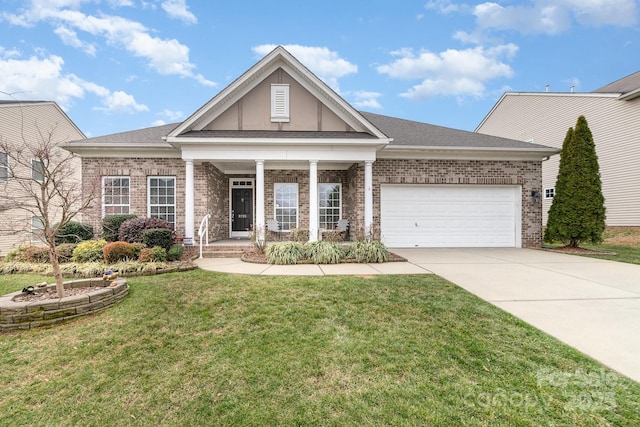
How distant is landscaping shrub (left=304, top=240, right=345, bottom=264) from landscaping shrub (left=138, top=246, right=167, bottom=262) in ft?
12.1

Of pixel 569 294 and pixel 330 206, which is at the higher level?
pixel 330 206

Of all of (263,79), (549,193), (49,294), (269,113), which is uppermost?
(263,79)

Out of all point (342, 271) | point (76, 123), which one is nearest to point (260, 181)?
point (342, 271)

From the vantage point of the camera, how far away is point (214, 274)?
20.6 feet

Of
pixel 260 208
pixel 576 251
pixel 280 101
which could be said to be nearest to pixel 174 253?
pixel 260 208

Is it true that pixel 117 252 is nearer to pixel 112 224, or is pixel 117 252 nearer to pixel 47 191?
pixel 112 224

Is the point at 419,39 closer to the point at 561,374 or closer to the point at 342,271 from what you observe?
the point at 342,271

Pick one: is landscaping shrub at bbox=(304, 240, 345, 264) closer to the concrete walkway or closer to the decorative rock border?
the concrete walkway

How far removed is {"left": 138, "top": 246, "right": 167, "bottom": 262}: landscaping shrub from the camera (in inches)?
276

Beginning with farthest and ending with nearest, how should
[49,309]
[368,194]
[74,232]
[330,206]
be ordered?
[330,206] < [368,194] < [74,232] < [49,309]

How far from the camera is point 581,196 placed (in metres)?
9.75

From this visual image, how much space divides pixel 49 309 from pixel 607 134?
68.5 ft

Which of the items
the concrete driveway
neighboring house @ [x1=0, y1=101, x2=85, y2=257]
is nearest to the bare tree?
the concrete driveway

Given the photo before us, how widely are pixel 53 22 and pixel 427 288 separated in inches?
636
